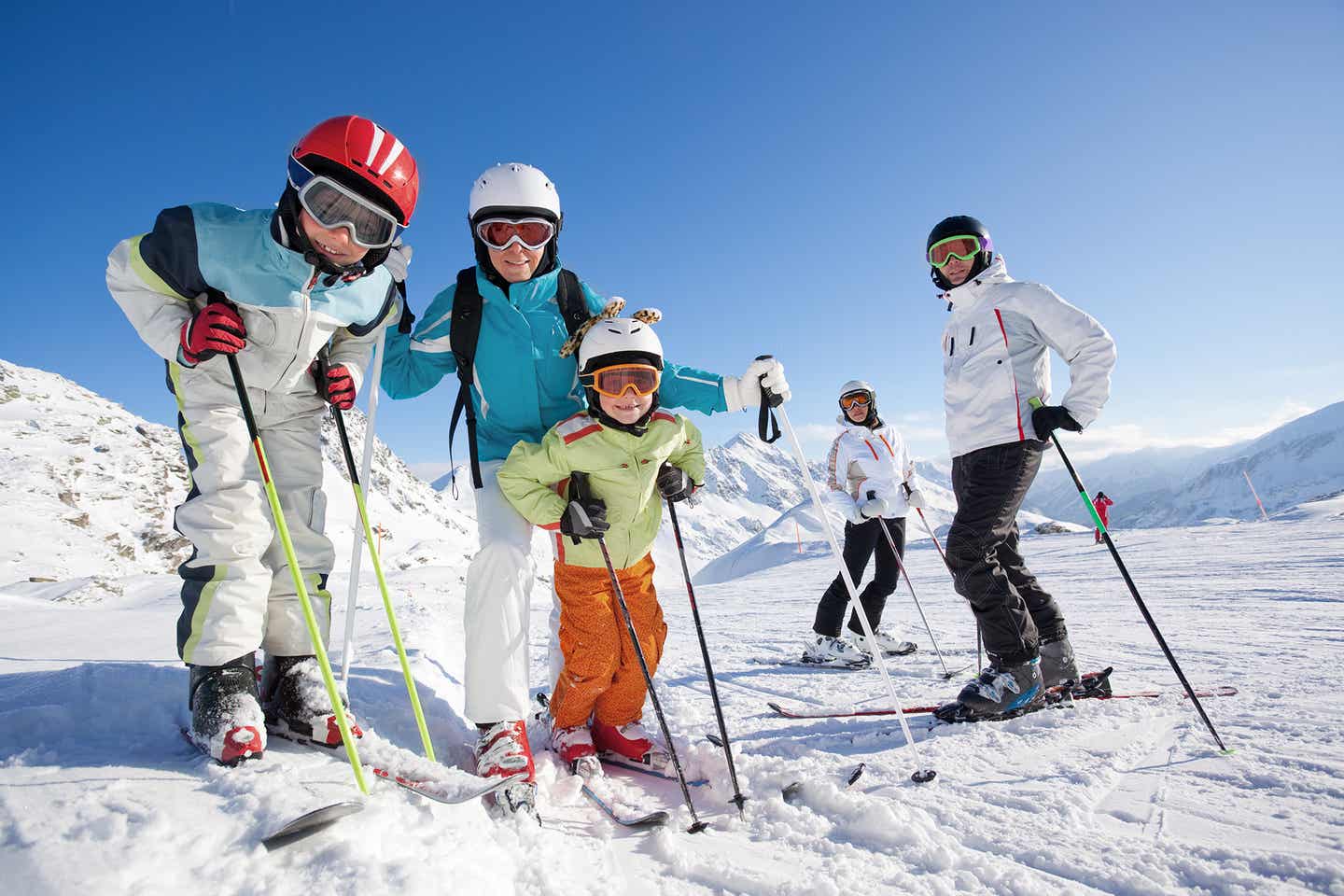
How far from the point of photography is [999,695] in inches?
131

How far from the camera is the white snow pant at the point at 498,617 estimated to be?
2584 mm

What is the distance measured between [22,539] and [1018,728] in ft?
104

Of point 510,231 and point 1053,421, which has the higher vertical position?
point 510,231

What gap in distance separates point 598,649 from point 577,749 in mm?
464

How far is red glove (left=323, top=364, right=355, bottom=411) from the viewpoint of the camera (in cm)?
268

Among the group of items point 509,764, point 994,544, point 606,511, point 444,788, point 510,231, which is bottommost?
point 509,764

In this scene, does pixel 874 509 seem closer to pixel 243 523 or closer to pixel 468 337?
pixel 468 337

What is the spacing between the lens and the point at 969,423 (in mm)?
3635

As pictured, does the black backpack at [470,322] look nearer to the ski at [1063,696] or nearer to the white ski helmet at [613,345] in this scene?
the white ski helmet at [613,345]

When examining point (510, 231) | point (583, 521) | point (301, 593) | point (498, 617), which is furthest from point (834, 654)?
point (301, 593)

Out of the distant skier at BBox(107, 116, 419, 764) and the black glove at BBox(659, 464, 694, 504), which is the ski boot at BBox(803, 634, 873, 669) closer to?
the black glove at BBox(659, 464, 694, 504)

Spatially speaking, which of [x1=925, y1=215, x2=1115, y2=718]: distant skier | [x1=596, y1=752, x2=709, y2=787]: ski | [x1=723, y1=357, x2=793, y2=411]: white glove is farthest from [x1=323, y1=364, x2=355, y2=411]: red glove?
[x1=925, y1=215, x2=1115, y2=718]: distant skier

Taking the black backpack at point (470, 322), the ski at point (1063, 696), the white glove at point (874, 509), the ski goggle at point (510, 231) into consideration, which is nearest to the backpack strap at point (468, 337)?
the black backpack at point (470, 322)

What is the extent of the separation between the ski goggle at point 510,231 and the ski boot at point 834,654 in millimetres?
4067
